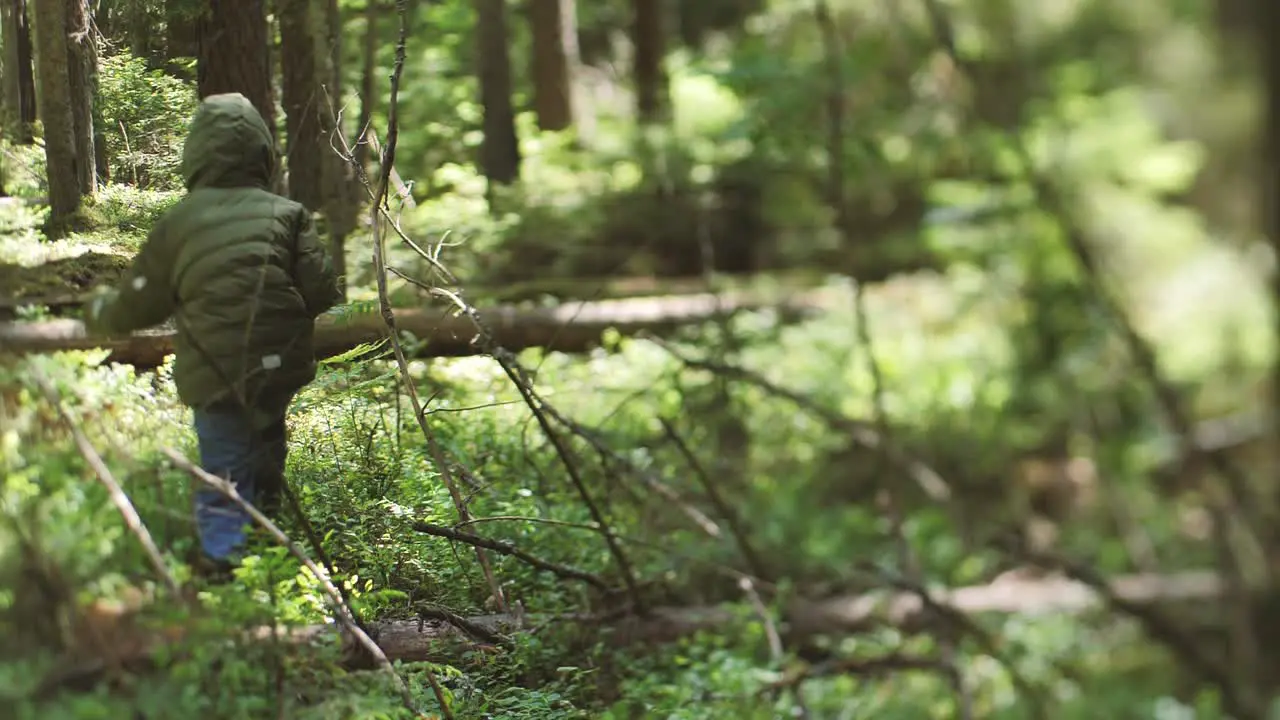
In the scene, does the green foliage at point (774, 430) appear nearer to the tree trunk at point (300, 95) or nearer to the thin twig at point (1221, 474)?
the thin twig at point (1221, 474)

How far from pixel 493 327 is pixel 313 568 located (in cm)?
372

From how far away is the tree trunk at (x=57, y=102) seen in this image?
2.76m

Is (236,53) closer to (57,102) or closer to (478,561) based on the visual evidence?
(57,102)

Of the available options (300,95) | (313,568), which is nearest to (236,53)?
(300,95)

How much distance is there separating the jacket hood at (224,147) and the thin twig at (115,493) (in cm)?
63

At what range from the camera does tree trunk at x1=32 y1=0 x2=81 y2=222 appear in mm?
2760

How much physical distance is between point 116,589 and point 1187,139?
2.43 meters

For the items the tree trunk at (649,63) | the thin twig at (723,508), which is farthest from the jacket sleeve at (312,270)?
the tree trunk at (649,63)

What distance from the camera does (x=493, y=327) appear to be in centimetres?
621

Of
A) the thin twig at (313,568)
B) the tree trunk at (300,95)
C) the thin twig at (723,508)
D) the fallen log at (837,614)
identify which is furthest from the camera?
the thin twig at (723,508)

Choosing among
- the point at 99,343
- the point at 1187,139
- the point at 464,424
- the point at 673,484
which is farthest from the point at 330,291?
the point at 673,484

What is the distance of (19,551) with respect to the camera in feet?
7.13

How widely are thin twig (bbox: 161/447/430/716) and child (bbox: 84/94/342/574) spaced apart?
0.25ft

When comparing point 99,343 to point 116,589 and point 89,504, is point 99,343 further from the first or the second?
point 116,589
